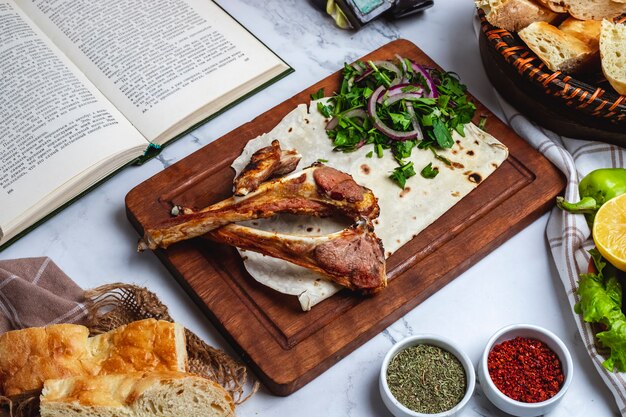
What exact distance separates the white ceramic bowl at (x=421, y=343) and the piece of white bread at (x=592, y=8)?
151cm

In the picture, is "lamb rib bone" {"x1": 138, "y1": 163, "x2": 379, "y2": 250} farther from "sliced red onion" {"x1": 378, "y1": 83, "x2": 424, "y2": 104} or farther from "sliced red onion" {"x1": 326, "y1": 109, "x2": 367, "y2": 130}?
"sliced red onion" {"x1": 378, "y1": 83, "x2": 424, "y2": 104}

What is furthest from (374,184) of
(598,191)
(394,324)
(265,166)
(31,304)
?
(31,304)

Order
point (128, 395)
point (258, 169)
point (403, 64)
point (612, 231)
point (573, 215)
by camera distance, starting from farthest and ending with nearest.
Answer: point (403, 64) < point (573, 215) < point (258, 169) < point (612, 231) < point (128, 395)

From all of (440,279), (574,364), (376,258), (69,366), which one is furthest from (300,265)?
(574,364)

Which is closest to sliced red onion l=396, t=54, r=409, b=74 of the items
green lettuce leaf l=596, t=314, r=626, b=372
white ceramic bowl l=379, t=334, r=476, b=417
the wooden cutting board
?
the wooden cutting board

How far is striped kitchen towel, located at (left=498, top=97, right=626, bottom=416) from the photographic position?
313cm

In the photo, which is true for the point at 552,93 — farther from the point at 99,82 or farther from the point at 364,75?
the point at 99,82

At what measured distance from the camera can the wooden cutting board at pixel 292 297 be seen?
10.2 ft

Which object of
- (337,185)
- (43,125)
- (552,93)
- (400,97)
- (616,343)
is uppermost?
(43,125)

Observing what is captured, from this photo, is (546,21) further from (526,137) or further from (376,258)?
(376,258)

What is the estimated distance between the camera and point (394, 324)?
3299 millimetres

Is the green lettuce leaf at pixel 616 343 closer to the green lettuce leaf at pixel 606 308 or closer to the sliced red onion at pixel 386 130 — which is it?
the green lettuce leaf at pixel 606 308

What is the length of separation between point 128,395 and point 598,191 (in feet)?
6.36

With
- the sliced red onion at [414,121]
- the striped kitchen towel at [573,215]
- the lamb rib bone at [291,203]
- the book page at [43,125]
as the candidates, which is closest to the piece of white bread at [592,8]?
the striped kitchen towel at [573,215]
